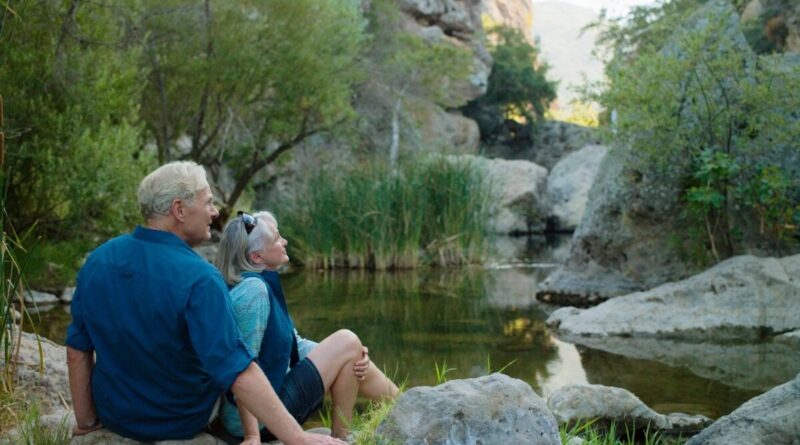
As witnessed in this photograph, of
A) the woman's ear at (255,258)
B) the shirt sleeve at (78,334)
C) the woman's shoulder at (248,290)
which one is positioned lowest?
the shirt sleeve at (78,334)

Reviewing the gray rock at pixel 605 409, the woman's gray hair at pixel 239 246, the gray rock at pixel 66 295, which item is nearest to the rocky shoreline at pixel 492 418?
the woman's gray hair at pixel 239 246

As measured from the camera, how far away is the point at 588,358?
7.97m

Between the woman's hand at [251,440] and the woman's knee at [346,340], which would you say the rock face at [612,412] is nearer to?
the woman's knee at [346,340]

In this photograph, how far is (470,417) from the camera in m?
3.24

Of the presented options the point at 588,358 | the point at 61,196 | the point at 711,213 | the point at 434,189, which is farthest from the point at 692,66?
the point at 61,196

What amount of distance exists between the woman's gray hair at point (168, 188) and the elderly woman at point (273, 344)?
1.54ft

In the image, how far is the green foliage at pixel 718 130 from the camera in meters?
10.4

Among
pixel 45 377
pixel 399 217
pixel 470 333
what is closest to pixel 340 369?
pixel 45 377

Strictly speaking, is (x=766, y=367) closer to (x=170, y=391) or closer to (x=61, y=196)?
(x=170, y=391)

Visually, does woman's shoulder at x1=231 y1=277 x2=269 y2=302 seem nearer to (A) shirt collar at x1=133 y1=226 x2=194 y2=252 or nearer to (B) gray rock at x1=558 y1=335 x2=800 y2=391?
(A) shirt collar at x1=133 y1=226 x2=194 y2=252

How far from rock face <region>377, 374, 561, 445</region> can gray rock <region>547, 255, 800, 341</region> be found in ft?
19.2

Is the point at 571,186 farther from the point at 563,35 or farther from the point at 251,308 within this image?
the point at 563,35

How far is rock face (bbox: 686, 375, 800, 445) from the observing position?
11.8ft

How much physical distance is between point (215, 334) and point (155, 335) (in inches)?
10.7
